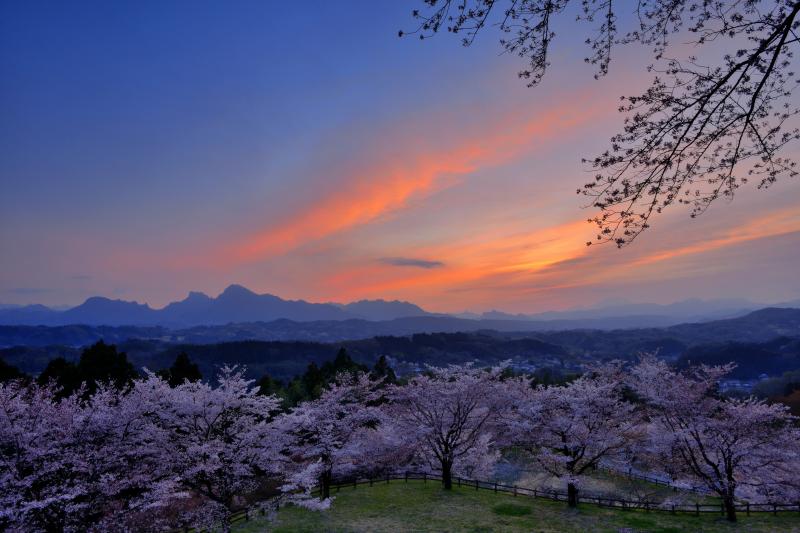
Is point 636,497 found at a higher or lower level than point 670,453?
lower

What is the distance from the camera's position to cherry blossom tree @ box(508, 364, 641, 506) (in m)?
26.3

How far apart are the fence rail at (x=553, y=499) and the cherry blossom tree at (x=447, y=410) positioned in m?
2.38

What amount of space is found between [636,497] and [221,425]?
101 feet

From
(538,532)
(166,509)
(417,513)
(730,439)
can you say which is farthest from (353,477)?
(730,439)

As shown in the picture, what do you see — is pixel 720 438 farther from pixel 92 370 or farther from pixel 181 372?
pixel 92 370

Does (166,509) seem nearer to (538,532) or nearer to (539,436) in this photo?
(538,532)

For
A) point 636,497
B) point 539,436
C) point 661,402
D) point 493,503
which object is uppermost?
point 661,402

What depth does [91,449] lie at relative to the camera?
54.9 feet

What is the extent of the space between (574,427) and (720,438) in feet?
24.4

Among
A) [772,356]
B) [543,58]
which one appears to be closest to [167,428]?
[543,58]

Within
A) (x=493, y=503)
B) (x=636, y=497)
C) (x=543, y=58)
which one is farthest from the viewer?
(x=636, y=497)

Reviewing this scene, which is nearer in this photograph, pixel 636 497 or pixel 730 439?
pixel 730 439

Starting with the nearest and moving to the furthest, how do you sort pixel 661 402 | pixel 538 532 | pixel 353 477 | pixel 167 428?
pixel 167 428 < pixel 538 532 < pixel 661 402 < pixel 353 477

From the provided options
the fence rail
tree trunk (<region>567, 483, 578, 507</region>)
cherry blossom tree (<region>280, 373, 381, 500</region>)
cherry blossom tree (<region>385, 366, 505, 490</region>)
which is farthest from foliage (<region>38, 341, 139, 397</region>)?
tree trunk (<region>567, 483, 578, 507</region>)
